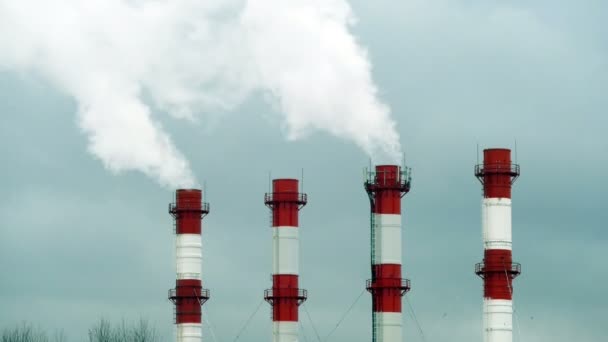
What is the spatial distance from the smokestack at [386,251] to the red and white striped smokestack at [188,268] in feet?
34.9

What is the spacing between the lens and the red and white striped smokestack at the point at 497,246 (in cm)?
7925

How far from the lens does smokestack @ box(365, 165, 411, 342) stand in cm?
8256

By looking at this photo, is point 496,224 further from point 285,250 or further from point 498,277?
point 285,250

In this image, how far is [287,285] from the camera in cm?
8631

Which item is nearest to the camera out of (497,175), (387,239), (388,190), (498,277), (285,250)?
(498,277)

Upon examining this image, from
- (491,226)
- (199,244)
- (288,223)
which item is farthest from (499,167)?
(199,244)

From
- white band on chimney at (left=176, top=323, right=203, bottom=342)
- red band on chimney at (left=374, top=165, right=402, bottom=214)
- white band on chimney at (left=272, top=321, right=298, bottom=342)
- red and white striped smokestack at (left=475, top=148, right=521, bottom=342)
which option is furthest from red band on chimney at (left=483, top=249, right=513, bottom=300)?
white band on chimney at (left=176, top=323, right=203, bottom=342)

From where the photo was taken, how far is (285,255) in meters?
86.8

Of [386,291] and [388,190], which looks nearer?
[386,291]

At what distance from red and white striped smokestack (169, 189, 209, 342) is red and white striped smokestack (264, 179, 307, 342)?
191 inches

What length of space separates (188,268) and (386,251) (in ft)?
38.9

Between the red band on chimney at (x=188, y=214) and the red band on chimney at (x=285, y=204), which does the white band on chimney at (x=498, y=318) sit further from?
the red band on chimney at (x=188, y=214)

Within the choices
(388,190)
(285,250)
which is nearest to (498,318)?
(388,190)

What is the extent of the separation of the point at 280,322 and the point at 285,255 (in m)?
3.40
